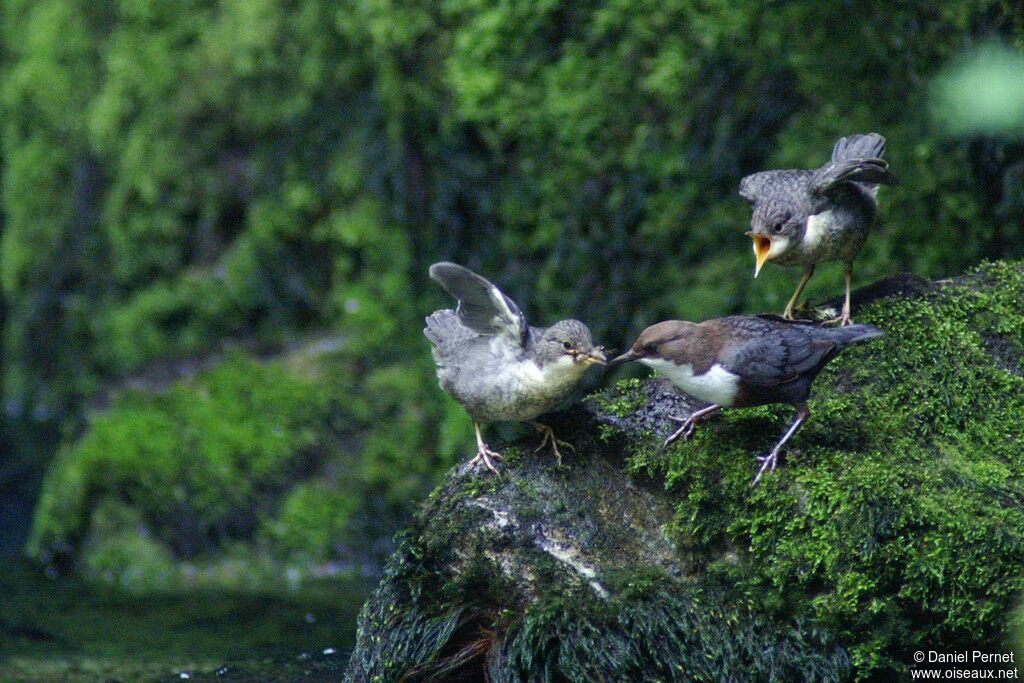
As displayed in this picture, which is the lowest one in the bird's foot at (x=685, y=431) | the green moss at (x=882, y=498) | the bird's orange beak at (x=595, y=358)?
the green moss at (x=882, y=498)

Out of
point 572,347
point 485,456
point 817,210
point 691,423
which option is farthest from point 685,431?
point 817,210

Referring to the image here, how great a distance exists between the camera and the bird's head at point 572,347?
4012 mm

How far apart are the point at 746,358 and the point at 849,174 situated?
1.20 metres

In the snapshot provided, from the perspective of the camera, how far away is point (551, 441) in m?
4.23

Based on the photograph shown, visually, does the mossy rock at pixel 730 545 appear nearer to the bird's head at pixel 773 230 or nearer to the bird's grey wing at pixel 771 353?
the bird's grey wing at pixel 771 353

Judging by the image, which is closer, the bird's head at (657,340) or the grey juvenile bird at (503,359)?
the bird's head at (657,340)

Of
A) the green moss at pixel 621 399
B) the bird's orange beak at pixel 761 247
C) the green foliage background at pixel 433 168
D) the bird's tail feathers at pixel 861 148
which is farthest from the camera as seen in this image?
the green foliage background at pixel 433 168

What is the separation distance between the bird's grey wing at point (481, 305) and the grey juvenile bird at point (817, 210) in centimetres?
108

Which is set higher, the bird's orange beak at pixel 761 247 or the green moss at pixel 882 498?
the bird's orange beak at pixel 761 247

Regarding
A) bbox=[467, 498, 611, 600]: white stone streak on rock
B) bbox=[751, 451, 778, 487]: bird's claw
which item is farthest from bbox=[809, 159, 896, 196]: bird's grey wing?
bbox=[467, 498, 611, 600]: white stone streak on rock

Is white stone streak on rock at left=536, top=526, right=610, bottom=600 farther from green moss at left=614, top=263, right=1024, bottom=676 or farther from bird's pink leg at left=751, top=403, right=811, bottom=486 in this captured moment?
bird's pink leg at left=751, top=403, right=811, bottom=486

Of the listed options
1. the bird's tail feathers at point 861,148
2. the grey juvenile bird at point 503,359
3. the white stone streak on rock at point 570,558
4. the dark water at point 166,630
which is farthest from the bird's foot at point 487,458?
the bird's tail feathers at point 861,148

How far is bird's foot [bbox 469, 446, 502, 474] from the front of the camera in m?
4.17

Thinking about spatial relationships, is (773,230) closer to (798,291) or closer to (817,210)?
(817,210)
